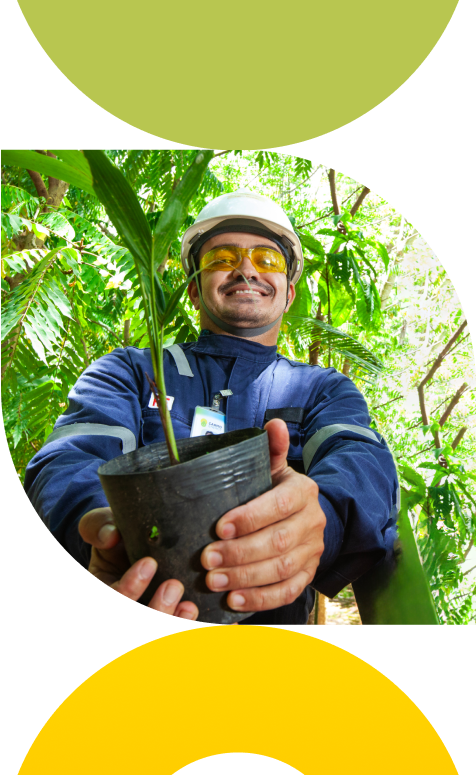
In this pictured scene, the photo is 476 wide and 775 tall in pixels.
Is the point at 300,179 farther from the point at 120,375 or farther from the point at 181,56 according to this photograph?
the point at 120,375

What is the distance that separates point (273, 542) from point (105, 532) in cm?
25

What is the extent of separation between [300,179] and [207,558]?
745 mm

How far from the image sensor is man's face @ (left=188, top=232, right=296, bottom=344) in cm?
101

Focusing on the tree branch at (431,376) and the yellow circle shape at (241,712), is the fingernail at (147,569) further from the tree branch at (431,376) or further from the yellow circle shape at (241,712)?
the tree branch at (431,376)

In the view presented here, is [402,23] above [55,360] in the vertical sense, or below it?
above

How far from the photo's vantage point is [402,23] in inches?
46.3

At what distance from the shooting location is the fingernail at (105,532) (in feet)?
2.87

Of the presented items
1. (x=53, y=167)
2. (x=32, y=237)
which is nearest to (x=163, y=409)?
(x=53, y=167)

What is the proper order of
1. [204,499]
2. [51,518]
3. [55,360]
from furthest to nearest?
[55,360] < [51,518] < [204,499]

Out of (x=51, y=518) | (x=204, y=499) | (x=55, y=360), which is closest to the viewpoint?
(x=204, y=499)

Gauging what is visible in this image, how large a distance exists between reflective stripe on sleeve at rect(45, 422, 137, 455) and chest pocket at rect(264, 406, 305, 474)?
23cm

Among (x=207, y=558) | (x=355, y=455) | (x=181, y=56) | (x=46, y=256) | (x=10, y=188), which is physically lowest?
(x=207, y=558)

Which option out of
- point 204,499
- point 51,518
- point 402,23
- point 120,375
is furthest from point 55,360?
point 402,23

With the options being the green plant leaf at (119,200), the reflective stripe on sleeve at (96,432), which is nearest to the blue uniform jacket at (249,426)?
the reflective stripe on sleeve at (96,432)
